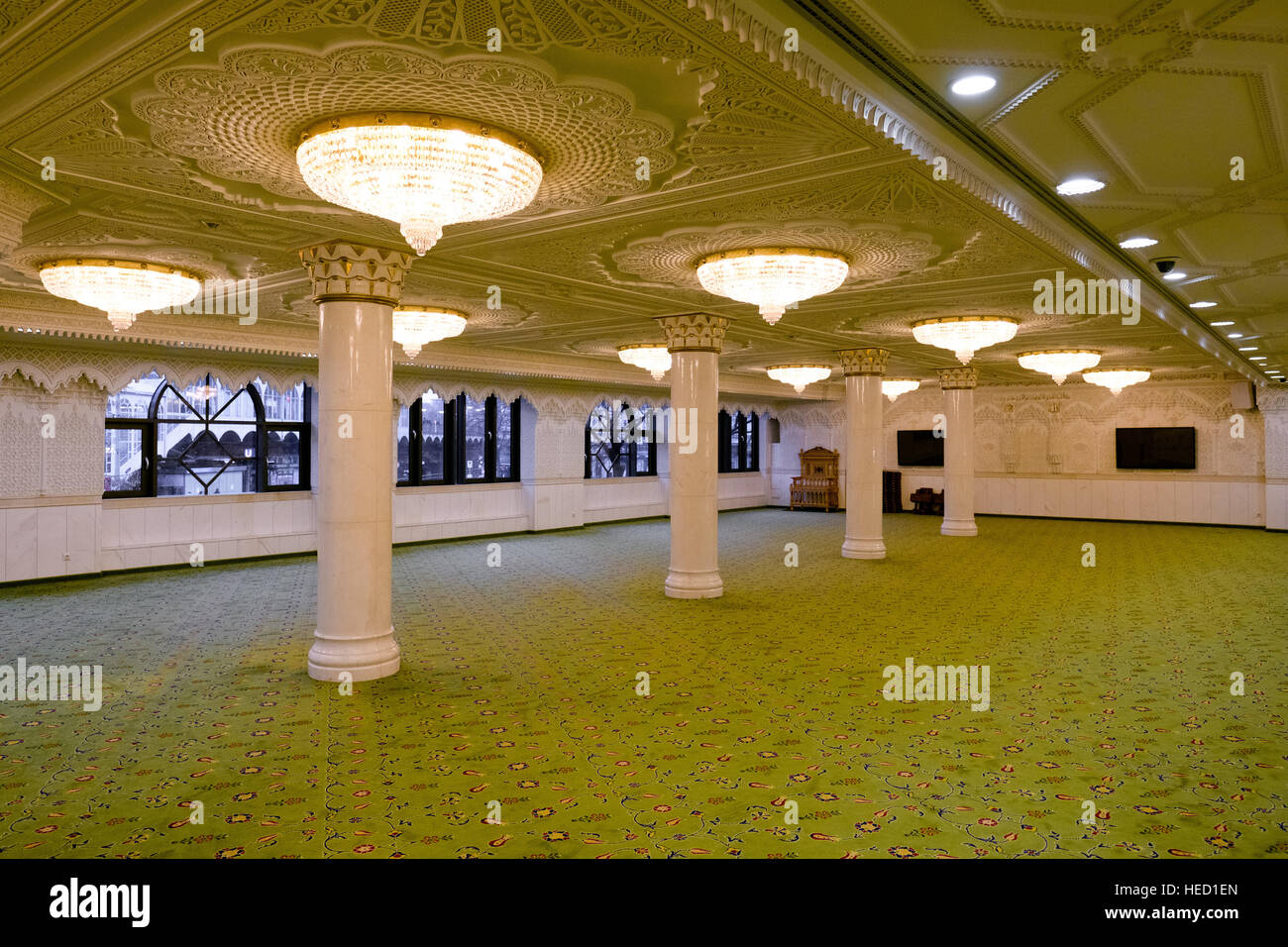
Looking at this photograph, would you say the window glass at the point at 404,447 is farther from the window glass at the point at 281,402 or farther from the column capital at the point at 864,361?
the column capital at the point at 864,361

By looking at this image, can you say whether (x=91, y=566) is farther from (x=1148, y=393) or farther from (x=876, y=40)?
(x=1148, y=393)

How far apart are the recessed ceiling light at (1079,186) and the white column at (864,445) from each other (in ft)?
23.5

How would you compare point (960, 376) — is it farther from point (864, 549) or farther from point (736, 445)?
point (736, 445)

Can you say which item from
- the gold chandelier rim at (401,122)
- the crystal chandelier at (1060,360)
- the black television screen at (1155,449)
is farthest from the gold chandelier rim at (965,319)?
the black television screen at (1155,449)

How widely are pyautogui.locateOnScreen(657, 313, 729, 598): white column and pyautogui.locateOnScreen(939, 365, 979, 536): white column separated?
24.8ft

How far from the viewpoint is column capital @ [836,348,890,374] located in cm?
1194

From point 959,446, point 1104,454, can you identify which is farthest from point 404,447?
point 1104,454

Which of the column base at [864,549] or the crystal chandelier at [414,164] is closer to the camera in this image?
the crystal chandelier at [414,164]

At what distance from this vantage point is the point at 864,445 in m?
12.0

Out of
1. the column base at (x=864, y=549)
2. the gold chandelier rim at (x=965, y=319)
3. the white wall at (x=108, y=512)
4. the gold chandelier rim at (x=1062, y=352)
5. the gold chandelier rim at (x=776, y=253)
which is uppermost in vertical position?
the gold chandelier rim at (x=1062, y=352)

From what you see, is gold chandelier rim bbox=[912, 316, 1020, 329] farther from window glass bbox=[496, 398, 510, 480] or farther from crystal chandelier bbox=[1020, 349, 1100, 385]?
window glass bbox=[496, 398, 510, 480]

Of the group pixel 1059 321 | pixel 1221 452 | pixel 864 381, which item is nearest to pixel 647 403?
pixel 864 381

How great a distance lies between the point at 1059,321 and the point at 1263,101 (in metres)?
6.39

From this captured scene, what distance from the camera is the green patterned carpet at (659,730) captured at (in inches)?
131
